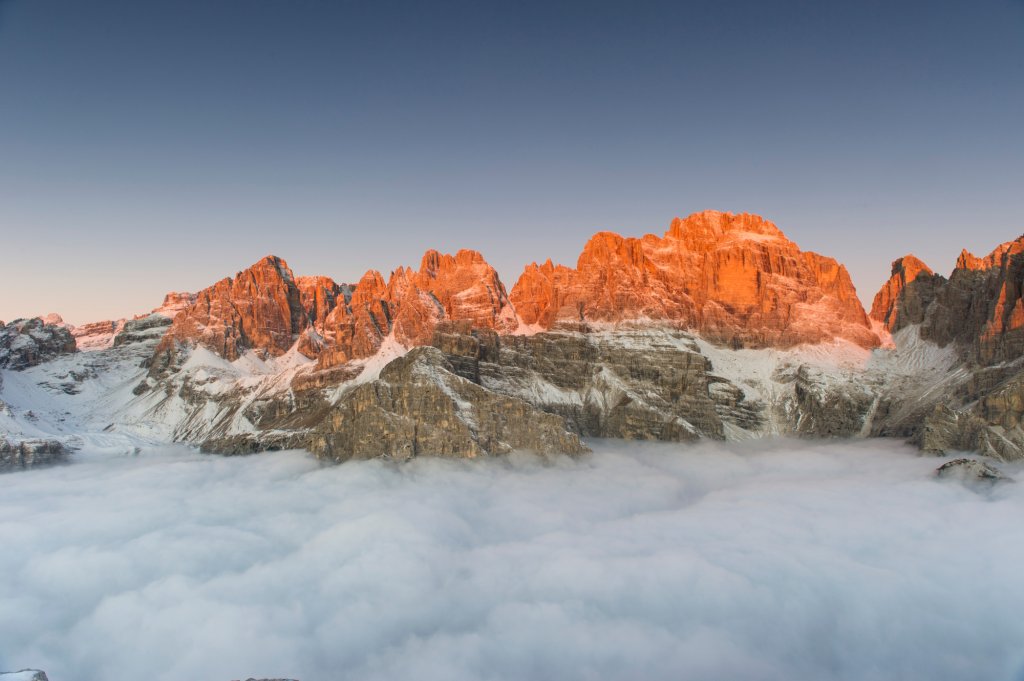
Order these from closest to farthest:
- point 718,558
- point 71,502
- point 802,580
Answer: point 802,580 → point 718,558 → point 71,502

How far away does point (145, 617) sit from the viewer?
132375mm

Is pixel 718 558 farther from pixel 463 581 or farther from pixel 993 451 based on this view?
pixel 993 451

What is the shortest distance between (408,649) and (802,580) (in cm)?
8477

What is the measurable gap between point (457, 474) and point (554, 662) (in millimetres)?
81298

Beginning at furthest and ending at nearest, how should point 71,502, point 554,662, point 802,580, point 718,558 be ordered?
1. point 71,502
2. point 718,558
3. point 802,580
4. point 554,662

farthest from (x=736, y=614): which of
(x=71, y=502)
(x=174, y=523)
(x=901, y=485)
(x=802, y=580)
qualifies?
(x=71, y=502)

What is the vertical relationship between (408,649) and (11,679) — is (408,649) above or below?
below

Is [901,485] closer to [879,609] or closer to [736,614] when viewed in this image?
[879,609]

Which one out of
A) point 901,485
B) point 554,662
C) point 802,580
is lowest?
point 554,662

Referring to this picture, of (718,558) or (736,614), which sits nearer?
(736,614)

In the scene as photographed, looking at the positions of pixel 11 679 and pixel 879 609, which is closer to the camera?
pixel 11 679

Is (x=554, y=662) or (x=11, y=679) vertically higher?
(x=11, y=679)

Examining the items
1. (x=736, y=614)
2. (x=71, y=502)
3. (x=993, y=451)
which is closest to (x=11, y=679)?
(x=736, y=614)

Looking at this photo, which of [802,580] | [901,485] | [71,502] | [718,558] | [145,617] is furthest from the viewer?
[71,502]
